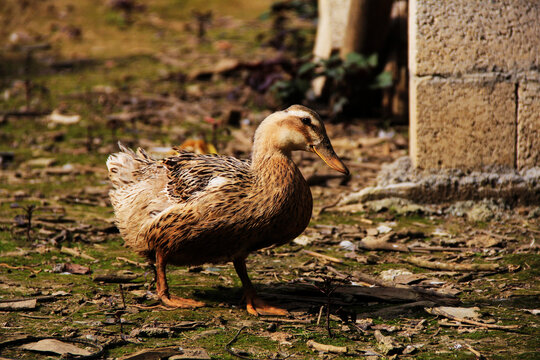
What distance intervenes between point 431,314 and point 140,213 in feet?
6.36

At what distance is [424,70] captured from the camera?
242 inches

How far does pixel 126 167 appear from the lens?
491cm

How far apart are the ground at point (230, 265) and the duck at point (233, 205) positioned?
0.34m

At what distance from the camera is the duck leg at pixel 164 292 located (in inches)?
173

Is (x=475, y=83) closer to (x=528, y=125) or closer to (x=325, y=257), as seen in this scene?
(x=528, y=125)

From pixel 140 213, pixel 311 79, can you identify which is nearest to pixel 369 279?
pixel 140 213

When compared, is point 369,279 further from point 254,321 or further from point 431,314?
point 254,321

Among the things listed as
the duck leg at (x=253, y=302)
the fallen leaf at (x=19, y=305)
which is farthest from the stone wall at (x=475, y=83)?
the fallen leaf at (x=19, y=305)

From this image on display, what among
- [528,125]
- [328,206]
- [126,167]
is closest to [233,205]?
[126,167]

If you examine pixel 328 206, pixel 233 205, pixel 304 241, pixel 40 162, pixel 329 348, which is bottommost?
pixel 329 348

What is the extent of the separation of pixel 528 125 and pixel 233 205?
3.26 m

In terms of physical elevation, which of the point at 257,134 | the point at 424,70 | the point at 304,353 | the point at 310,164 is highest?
the point at 424,70

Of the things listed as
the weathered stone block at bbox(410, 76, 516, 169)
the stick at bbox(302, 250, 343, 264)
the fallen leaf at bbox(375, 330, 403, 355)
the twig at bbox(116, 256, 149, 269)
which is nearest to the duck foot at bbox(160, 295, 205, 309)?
the twig at bbox(116, 256, 149, 269)

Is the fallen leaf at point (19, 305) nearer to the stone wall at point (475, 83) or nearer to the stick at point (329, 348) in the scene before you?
the stick at point (329, 348)
